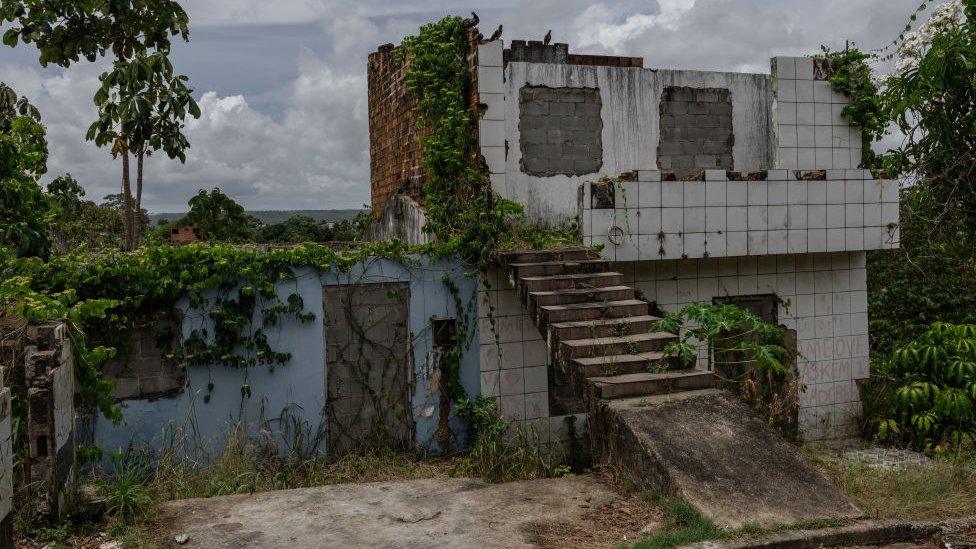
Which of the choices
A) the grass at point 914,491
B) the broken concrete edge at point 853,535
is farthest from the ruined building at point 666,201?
the broken concrete edge at point 853,535

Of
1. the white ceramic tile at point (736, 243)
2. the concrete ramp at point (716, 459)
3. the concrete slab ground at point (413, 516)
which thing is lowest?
the concrete slab ground at point (413, 516)

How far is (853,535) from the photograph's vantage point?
5141 mm

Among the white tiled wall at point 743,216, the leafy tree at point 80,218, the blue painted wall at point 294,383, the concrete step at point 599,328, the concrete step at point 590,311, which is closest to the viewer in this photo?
the concrete step at point 599,328

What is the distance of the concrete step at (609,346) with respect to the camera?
6.89 metres

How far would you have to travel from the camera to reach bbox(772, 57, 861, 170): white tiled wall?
10.2 meters

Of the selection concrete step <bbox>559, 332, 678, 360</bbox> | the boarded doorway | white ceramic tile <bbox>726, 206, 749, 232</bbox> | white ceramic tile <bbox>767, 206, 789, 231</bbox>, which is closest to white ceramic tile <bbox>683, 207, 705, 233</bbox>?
white ceramic tile <bbox>726, 206, 749, 232</bbox>

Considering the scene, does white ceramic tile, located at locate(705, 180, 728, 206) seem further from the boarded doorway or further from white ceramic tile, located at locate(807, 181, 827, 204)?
the boarded doorway

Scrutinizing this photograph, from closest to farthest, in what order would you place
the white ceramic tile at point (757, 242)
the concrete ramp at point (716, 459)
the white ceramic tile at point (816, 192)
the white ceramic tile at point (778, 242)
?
the concrete ramp at point (716, 459) → the white ceramic tile at point (757, 242) → the white ceramic tile at point (778, 242) → the white ceramic tile at point (816, 192)

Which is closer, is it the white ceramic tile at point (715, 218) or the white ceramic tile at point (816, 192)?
the white ceramic tile at point (715, 218)

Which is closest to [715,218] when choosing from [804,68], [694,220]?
[694,220]

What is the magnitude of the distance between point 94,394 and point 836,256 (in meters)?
8.84

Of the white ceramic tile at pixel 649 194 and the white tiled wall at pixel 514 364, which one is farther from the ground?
the white ceramic tile at pixel 649 194

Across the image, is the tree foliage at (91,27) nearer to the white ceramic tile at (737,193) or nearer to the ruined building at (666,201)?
the ruined building at (666,201)

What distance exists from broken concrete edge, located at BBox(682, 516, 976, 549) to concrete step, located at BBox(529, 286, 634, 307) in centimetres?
303
